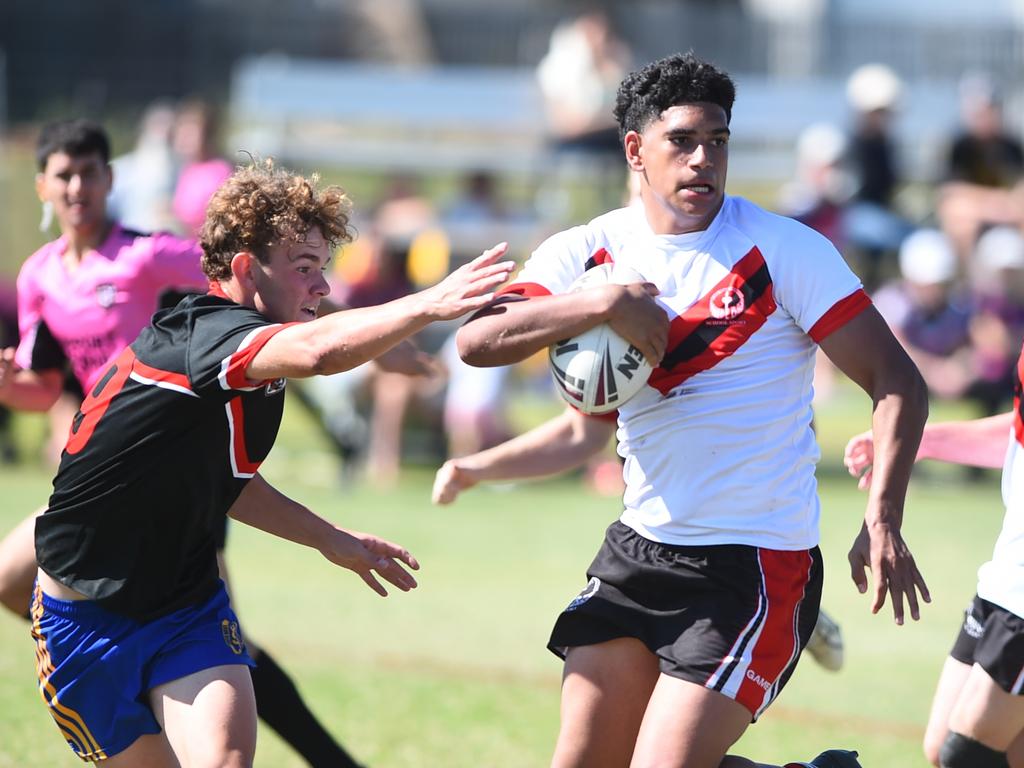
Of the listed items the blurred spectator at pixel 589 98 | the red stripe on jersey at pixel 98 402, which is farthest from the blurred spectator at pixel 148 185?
the red stripe on jersey at pixel 98 402

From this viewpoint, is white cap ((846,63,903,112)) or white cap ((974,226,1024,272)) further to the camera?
white cap ((846,63,903,112))

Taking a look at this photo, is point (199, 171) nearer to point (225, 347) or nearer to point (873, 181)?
point (873, 181)

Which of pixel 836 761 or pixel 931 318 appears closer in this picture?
pixel 836 761

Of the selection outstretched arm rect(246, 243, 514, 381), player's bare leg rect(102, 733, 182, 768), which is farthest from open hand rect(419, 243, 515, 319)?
player's bare leg rect(102, 733, 182, 768)

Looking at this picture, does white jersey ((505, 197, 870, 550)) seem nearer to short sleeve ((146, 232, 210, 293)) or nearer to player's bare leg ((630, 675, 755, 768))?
player's bare leg ((630, 675, 755, 768))

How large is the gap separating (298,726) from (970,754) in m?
2.29

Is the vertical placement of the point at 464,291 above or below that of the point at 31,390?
above

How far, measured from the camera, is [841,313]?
4.18 m

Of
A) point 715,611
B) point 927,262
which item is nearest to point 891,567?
Result: point 715,611

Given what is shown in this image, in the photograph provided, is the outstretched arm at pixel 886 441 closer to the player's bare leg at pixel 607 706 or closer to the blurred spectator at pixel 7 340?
the player's bare leg at pixel 607 706

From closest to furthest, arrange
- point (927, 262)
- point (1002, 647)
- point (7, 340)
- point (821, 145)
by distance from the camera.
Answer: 1. point (1002, 647)
2. point (7, 340)
3. point (927, 262)
4. point (821, 145)

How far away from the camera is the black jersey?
4164 millimetres

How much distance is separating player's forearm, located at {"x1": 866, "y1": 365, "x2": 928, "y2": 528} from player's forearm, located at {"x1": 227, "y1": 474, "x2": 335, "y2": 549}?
1.64m

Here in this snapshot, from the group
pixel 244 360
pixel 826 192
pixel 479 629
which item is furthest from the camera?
pixel 826 192
